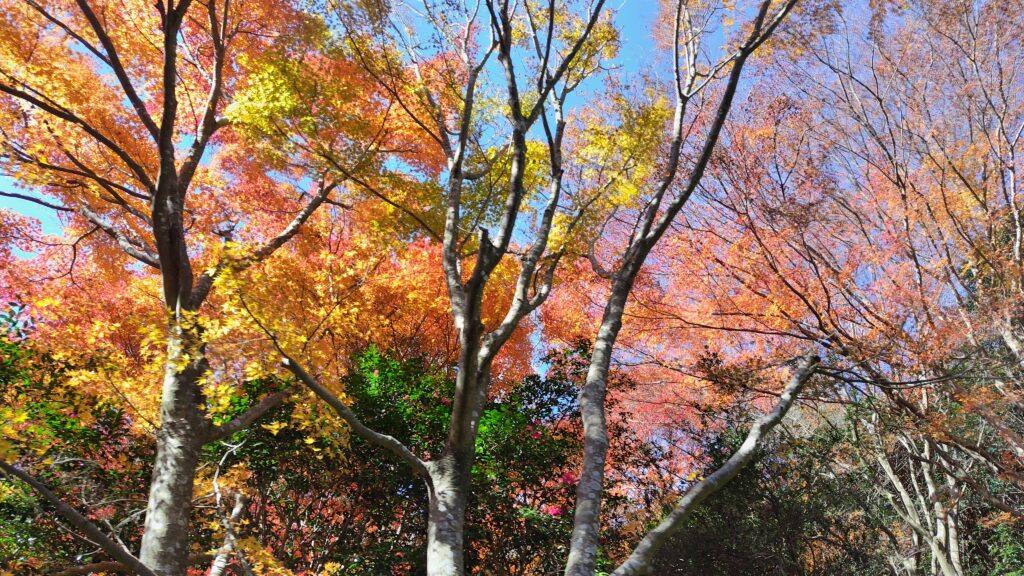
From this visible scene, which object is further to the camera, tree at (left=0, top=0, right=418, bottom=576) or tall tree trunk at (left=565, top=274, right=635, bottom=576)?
tree at (left=0, top=0, right=418, bottom=576)

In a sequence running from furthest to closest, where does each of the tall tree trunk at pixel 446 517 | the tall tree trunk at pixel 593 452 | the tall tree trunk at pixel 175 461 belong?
1. the tall tree trunk at pixel 175 461
2. the tall tree trunk at pixel 446 517
3. the tall tree trunk at pixel 593 452

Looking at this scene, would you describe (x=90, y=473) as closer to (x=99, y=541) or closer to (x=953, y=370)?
(x=99, y=541)

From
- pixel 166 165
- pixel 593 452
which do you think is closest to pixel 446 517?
pixel 593 452

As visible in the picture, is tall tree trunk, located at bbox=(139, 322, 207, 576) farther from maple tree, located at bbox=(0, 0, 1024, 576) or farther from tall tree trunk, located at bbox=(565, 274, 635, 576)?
tall tree trunk, located at bbox=(565, 274, 635, 576)

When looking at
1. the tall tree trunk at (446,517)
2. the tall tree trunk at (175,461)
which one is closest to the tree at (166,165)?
the tall tree trunk at (175,461)

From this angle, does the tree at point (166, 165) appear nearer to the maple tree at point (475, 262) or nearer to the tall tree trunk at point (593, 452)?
the maple tree at point (475, 262)

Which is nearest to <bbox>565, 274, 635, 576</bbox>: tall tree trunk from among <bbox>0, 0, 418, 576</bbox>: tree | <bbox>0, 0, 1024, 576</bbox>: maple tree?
<bbox>0, 0, 1024, 576</bbox>: maple tree

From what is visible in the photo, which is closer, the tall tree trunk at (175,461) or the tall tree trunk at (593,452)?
the tall tree trunk at (593,452)

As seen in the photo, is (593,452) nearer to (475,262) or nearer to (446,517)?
(446,517)

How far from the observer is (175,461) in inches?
191

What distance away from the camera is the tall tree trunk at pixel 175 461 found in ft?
14.6

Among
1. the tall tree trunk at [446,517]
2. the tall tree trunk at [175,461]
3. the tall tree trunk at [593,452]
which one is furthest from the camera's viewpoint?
the tall tree trunk at [175,461]

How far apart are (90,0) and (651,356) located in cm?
809

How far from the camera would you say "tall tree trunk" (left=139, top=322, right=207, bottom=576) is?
14.6ft
